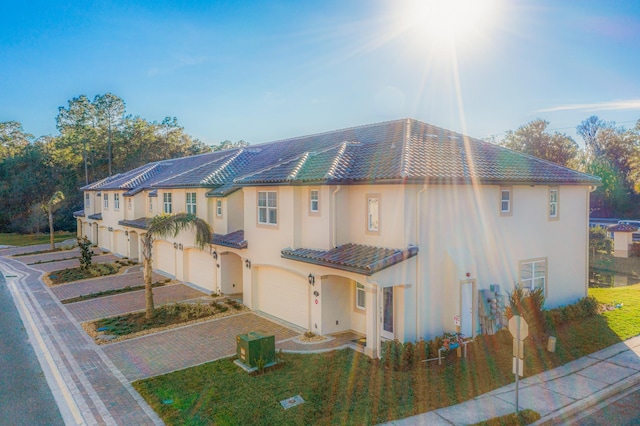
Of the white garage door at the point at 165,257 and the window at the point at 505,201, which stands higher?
the window at the point at 505,201

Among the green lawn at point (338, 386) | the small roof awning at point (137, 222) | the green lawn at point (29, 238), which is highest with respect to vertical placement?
the small roof awning at point (137, 222)

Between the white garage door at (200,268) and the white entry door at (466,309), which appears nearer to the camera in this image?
the white entry door at (466,309)

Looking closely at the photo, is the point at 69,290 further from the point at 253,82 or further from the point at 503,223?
the point at 503,223

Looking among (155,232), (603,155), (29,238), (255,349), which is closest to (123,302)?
(155,232)

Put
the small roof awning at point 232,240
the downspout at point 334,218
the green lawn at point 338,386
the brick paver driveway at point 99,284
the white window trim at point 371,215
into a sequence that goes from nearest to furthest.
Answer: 1. the green lawn at point 338,386
2. the white window trim at point 371,215
3. the downspout at point 334,218
4. the small roof awning at point 232,240
5. the brick paver driveway at point 99,284

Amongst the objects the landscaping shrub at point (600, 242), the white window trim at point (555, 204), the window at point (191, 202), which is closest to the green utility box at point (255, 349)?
the window at point (191, 202)

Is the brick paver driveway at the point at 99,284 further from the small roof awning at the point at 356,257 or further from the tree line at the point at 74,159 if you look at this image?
the tree line at the point at 74,159

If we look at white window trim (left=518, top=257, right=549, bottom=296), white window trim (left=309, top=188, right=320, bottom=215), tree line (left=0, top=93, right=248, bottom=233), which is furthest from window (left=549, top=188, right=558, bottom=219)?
tree line (left=0, top=93, right=248, bottom=233)

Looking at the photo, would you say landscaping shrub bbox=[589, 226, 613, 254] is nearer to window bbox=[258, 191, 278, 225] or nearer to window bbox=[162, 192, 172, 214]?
window bbox=[258, 191, 278, 225]
